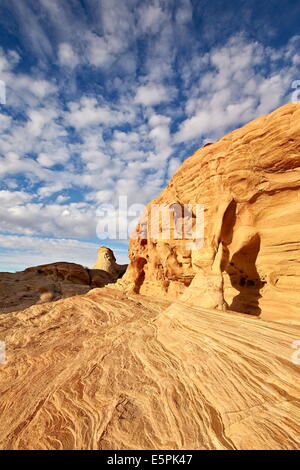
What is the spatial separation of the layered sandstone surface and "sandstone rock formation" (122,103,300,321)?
4.18 m

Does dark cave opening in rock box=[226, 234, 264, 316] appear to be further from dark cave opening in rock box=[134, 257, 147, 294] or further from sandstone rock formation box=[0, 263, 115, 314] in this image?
sandstone rock formation box=[0, 263, 115, 314]

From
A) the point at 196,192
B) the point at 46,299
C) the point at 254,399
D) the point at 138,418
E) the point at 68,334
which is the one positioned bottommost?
the point at 46,299

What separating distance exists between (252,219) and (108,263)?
2135 inches

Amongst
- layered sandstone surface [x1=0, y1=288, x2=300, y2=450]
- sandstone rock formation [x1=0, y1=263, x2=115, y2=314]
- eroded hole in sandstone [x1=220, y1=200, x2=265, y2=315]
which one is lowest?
sandstone rock formation [x1=0, y1=263, x2=115, y2=314]

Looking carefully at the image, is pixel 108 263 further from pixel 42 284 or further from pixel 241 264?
pixel 241 264

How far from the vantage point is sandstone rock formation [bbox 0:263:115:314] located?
78.2ft

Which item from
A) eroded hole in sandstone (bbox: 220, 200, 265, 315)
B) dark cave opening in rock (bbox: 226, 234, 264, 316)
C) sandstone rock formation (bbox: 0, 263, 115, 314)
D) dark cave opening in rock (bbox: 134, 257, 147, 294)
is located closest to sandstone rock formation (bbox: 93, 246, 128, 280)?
sandstone rock formation (bbox: 0, 263, 115, 314)

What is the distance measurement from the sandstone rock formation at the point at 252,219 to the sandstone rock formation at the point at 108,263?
49101 mm

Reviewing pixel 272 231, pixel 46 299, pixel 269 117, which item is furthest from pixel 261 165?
pixel 46 299

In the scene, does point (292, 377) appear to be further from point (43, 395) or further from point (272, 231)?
point (272, 231)

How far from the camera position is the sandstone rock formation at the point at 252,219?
10.7 m

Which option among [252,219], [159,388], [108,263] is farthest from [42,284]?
[108,263]
